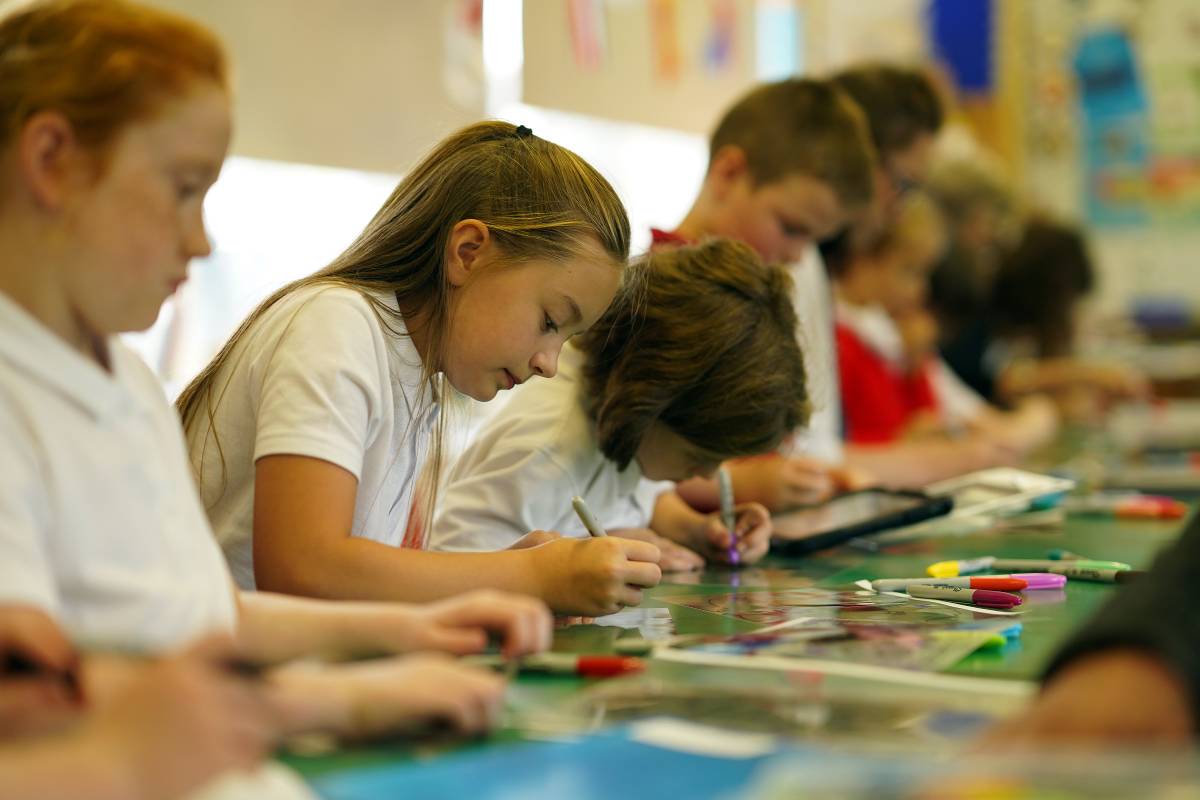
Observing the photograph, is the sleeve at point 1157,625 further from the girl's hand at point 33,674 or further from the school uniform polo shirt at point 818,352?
the school uniform polo shirt at point 818,352

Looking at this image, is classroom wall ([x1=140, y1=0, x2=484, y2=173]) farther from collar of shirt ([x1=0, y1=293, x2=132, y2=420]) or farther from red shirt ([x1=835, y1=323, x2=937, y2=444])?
collar of shirt ([x1=0, y1=293, x2=132, y2=420])

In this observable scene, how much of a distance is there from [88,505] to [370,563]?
1.01 ft

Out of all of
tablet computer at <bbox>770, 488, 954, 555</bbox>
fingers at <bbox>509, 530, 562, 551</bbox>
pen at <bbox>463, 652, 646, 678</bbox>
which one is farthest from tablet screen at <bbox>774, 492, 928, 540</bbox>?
pen at <bbox>463, 652, 646, 678</bbox>

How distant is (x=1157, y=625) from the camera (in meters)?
0.55

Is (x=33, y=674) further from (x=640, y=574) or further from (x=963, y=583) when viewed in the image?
(x=963, y=583)

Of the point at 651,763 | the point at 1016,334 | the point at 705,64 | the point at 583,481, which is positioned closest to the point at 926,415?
the point at 1016,334

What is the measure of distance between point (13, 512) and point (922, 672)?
0.49 metres

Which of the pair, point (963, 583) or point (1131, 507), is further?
point (1131, 507)

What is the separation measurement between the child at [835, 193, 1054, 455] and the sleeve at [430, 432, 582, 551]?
4.32 ft

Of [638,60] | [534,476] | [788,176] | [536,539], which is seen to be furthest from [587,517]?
[638,60]

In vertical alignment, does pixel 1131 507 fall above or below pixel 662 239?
below

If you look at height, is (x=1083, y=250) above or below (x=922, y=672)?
above

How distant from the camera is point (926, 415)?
2.99 metres

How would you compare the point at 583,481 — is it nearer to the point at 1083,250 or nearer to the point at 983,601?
the point at 983,601
